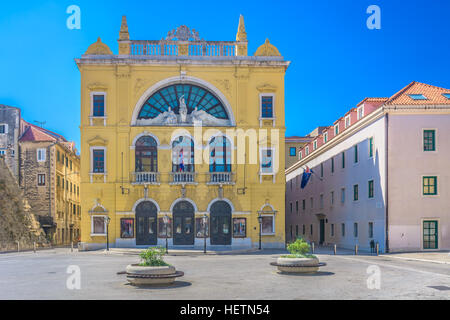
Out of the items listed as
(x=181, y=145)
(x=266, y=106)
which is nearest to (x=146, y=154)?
(x=181, y=145)

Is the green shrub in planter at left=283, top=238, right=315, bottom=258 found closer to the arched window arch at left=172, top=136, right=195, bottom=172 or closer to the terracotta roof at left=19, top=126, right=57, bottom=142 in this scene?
the arched window arch at left=172, top=136, right=195, bottom=172

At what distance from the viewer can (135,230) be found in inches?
1667

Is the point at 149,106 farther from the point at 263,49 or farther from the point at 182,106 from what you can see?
the point at 263,49

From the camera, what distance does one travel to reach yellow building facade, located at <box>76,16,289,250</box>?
140 ft

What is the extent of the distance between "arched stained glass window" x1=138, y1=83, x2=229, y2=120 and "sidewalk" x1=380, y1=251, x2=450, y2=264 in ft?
61.2

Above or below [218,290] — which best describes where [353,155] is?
above

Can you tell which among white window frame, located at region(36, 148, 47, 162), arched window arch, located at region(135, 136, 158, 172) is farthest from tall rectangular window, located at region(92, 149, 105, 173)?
white window frame, located at region(36, 148, 47, 162)

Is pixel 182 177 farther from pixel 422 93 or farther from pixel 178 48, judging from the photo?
pixel 422 93

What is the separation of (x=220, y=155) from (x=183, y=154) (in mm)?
3229

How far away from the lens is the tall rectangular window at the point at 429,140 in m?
37.6

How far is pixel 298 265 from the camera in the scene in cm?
2069

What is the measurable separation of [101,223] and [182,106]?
12.3 m

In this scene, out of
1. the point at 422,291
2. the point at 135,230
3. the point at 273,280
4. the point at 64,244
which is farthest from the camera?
the point at 64,244

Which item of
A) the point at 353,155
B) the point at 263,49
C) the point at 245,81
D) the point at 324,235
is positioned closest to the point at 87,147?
the point at 245,81
